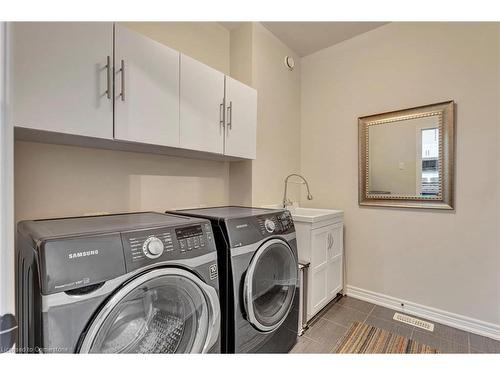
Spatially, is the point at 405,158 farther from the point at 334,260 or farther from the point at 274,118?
the point at 274,118

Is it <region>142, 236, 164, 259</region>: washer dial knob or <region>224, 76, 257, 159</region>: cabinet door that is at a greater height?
<region>224, 76, 257, 159</region>: cabinet door

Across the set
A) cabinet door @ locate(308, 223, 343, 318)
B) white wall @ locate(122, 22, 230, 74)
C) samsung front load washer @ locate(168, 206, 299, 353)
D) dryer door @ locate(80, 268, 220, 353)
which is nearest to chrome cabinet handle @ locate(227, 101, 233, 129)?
white wall @ locate(122, 22, 230, 74)

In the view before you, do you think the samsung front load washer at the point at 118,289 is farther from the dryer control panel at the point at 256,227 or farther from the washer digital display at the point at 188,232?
the dryer control panel at the point at 256,227

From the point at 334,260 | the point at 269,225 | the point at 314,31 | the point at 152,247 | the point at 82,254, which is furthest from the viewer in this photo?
the point at 314,31

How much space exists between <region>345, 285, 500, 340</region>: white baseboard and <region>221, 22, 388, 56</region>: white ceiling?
2700 millimetres

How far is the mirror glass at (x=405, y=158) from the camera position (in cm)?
211

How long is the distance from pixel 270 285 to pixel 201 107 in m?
1.32

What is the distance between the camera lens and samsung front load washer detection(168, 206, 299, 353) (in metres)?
1.27

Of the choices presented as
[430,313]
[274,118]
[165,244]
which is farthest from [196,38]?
[430,313]

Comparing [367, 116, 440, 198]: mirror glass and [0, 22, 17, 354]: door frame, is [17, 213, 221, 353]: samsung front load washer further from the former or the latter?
[367, 116, 440, 198]: mirror glass

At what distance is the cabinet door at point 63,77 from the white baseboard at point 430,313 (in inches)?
106

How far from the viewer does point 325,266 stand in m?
2.18

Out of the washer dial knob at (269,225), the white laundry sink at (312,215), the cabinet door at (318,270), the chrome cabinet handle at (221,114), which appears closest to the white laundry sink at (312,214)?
the white laundry sink at (312,215)

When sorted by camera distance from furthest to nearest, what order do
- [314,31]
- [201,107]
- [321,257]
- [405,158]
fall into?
[314,31]
[405,158]
[321,257]
[201,107]
